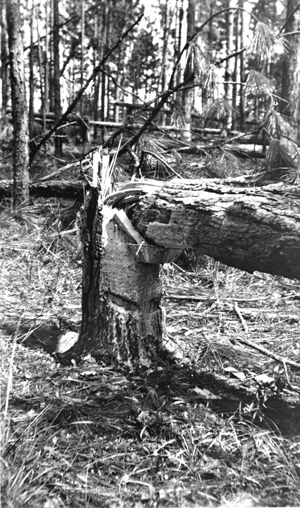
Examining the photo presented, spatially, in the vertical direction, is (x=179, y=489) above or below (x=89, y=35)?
below

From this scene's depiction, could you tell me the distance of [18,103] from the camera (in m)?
4.11

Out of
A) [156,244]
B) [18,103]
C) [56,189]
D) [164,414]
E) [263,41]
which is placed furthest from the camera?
[56,189]

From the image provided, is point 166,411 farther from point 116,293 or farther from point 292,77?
point 292,77

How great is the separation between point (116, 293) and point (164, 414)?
23.5 inches

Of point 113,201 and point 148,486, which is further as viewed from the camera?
point 113,201

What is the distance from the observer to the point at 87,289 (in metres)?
2.11

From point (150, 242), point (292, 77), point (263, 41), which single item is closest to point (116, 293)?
point (150, 242)

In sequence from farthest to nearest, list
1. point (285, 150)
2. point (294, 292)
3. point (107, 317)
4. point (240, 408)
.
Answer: point (285, 150)
point (294, 292)
point (107, 317)
point (240, 408)

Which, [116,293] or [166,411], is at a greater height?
[116,293]

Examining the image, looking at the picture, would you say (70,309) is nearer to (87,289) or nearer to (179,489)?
(87,289)

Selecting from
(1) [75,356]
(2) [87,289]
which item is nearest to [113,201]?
(2) [87,289]

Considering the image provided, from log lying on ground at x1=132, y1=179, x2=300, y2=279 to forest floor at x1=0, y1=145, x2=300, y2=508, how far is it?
0.53m

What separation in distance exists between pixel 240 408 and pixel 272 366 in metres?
0.46

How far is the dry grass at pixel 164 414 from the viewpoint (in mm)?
1174
